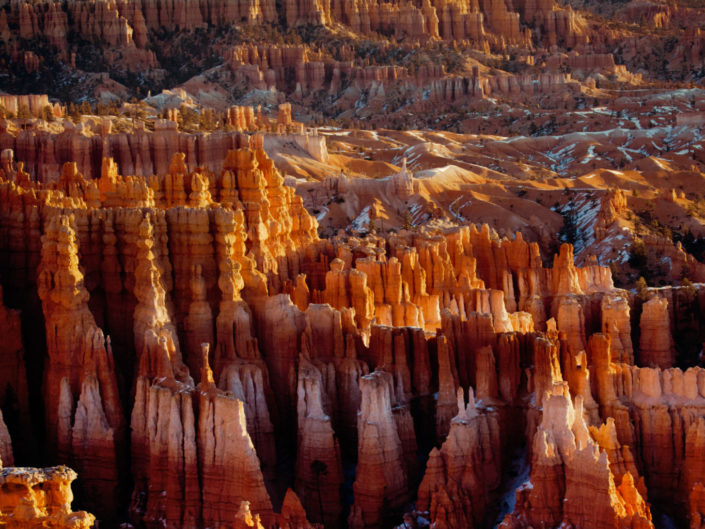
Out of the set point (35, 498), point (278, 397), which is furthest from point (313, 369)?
point (35, 498)

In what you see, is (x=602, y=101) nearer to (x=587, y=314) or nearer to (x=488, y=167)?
(x=488, y=167)

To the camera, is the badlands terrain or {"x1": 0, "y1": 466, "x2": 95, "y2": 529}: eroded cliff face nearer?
{"x1": 0, "y1": 466, "x2": 95, "y2": 529}: eroded cliff face

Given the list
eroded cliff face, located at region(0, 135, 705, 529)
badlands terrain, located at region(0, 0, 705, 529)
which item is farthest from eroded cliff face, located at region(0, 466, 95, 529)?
eroded cliff face, located at region(0, 135, 705, 529)

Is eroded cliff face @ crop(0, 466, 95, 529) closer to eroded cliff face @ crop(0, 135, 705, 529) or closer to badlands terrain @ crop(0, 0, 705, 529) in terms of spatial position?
badlands terrain @ crop(0, 0, 705, 529)

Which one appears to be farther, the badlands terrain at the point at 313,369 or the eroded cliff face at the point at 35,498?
the badlands terrain at the point at 313,369

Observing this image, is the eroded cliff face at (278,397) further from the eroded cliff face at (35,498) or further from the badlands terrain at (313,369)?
the eroded cliff face at (35,498)

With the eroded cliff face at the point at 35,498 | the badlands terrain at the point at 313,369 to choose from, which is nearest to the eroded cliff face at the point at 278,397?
the badlands terrain at the point at 313,369

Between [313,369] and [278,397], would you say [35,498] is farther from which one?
[278,397]

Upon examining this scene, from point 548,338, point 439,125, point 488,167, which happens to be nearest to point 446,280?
point 548,338
